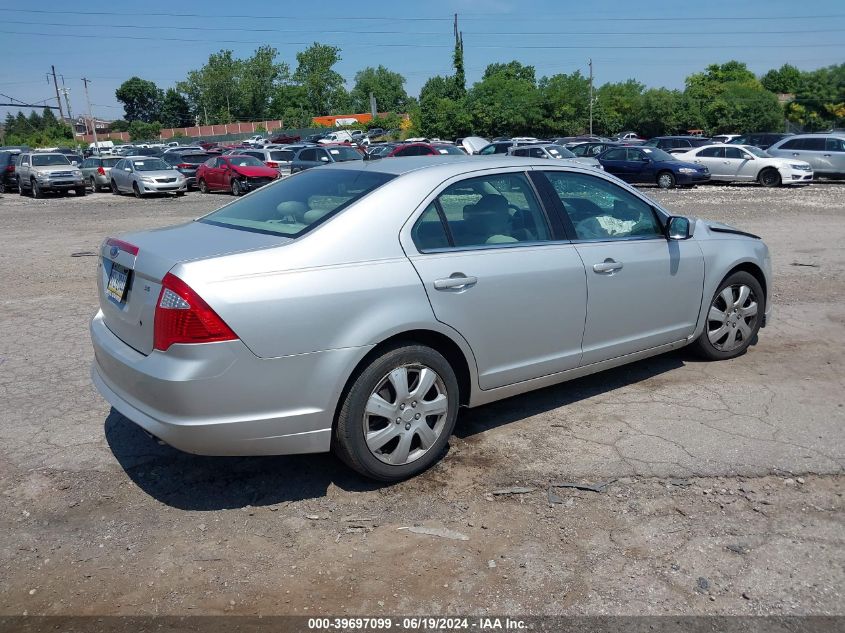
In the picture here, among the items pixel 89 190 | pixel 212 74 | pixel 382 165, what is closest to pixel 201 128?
pixel 212 74

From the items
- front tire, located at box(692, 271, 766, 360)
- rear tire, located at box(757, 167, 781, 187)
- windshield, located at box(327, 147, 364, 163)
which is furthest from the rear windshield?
rear tire, located at box(757, 167, 781, 187)

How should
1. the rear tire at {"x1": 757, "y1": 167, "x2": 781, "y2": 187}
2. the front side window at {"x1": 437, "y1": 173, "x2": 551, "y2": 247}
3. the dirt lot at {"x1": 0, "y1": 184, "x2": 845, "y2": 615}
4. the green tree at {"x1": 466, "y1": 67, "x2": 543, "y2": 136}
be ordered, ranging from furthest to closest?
the green tree at {"x1": 466, "y1": 67, "x2": 543, "y2": 136} < the rear tire at {"x1": 757, "y1": 167, "x2": 781, "y2": 187} < the front side window at {"x1": 437, "y1": 173, "x2": 551, "y2": 247} < the dirt lot at {"x1": 0, "y1": 184, "x2": 845, "y2": 615}

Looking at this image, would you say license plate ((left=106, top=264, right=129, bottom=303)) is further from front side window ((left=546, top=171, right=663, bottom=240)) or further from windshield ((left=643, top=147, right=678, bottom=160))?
windshield ((left=643, top=147, right=678, bottom=160))

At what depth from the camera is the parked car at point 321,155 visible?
2597cm

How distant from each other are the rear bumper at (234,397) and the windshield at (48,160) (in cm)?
2783

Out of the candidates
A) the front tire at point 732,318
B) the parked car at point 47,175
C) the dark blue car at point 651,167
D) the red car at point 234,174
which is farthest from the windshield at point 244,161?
the front tire at point 732,318

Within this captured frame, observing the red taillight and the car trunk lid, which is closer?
the red taillight

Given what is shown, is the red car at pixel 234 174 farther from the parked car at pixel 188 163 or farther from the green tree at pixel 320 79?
the green tree at pixel 320 79

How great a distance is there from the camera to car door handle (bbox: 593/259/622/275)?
4.65m

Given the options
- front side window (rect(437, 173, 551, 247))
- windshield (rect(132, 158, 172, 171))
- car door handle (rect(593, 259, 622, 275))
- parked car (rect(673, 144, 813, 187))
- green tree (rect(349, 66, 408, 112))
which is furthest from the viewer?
green tree (rect(349, 66, 408, 112))

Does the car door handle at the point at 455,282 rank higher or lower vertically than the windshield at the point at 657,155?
higher

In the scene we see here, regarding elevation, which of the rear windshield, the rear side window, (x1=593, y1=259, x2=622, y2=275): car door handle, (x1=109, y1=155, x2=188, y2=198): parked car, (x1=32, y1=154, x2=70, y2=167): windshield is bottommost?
(x1=109, y1=155, x2=188, y2=198): parked car

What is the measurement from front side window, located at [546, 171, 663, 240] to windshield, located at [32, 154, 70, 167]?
2767 centimetres

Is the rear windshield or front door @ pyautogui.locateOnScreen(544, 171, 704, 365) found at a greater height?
the rear windshield
